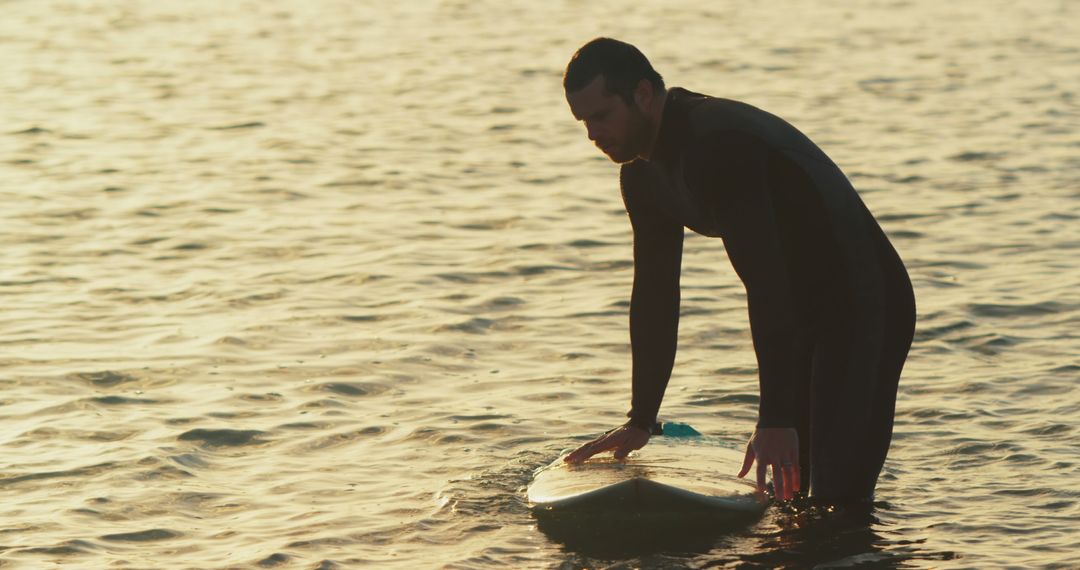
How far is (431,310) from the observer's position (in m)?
9.95

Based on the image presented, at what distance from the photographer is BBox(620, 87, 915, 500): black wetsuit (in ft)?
16.8

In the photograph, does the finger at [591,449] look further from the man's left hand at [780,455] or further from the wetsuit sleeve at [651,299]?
the man's left hand at [780,455]

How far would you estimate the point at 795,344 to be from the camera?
16.9ft

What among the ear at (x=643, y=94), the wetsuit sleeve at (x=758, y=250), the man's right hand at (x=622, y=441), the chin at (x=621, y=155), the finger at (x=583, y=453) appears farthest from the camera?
the finger at (x=583, y=453)

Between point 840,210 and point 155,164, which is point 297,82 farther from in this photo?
point 840,210

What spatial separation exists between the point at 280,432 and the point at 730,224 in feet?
10.6

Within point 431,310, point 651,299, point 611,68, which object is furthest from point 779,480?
point 431,310

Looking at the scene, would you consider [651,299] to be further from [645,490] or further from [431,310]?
[431,310]

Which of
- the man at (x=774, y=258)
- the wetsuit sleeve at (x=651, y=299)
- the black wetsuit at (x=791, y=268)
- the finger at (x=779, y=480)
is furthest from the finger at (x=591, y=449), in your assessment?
the finger at (x=779, y=480)

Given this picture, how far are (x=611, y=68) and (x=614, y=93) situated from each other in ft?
0.26

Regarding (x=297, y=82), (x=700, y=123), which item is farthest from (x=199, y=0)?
(x=700, y=123)

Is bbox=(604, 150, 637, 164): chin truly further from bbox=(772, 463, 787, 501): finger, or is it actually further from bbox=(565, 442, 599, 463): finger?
bbox=(565, 442, 599, 463): finger

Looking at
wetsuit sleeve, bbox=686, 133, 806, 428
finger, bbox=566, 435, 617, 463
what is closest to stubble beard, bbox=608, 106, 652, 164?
wetsuit sleeve, bbox=686, 133, 806, 428

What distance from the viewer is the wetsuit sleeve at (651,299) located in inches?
224
